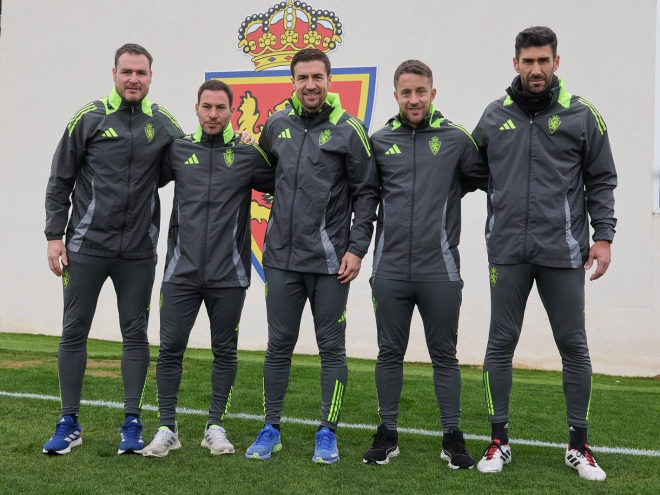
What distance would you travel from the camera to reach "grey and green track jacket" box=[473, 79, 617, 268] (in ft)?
9.85

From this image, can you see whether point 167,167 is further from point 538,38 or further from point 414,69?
point 538,38

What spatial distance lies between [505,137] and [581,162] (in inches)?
13.8

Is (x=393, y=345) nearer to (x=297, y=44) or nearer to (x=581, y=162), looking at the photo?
Result: (x=581, y=162)

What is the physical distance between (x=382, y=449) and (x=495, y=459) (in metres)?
0.49

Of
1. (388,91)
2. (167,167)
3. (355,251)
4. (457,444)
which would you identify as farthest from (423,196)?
(388,91)

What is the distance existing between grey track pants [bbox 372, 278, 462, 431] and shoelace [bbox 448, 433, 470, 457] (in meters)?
0.05

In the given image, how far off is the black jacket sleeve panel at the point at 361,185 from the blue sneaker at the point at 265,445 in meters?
0.92

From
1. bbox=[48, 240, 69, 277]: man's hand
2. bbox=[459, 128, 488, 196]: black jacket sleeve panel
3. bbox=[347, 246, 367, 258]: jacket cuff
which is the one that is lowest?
bbox=[48, 240, 69, 277]: man's hand

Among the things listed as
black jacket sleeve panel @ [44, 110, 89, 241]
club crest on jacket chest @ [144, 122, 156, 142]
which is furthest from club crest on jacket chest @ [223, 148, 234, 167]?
black jacket sleeve panel @ [44, 110, 89, 241]

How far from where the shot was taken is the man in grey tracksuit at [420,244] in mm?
3107

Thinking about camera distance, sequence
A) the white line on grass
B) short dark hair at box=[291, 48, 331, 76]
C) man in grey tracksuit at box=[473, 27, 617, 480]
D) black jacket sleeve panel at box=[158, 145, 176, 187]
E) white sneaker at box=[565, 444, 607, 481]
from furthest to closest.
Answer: the white line on grass
black jacket sleeve panel at box=[158, 145, 176, 187]
short dark hair at box=[291, 48, 331, 76]
man in grey tracksuit at box=[473, 27, 617, 480]
white sneaker at box=[565, 444, 607, 481]

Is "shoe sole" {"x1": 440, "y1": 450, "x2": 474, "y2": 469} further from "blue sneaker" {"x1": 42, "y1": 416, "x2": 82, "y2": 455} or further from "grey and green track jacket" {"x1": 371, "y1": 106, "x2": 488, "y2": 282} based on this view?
"blue sneaker" {"x1": 42, "y1": 416, "x2": 82, "y2": 455}

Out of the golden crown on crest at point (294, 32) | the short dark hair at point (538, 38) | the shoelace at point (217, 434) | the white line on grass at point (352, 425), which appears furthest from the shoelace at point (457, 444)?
the golden crown on crest at point (294, 32)

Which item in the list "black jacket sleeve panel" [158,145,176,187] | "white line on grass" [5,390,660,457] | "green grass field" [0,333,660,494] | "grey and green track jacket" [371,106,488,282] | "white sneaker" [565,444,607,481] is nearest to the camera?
"green grass field" [0,333,660,494]
